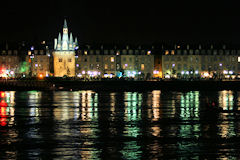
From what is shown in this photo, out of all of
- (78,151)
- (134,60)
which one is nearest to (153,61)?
(134,60)

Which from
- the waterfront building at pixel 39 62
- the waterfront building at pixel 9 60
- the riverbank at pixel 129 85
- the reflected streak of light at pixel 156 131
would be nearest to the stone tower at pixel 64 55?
the waterfront building at pixel 39 62

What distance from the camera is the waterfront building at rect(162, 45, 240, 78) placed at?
156625mm

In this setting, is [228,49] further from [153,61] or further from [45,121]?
[45,121]

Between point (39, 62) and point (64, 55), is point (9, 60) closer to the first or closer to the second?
point (39, 62)

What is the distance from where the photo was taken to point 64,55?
163125 mm

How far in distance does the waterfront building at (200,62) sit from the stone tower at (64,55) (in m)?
30.2

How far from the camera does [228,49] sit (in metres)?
157

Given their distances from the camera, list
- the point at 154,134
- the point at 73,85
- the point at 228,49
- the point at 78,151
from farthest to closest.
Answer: the point at 228,49
the point at 73,85
the point at 154,134
the point at 78,151

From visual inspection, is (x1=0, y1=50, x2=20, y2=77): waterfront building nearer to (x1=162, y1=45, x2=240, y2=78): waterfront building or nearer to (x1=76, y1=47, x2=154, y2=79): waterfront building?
(x1=76, y1=47, x2=154, y2=79): waterfront building

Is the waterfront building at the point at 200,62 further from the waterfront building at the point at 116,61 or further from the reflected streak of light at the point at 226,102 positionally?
the reflected streak of light at the point at 226,102

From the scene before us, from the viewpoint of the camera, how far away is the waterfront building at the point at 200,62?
514 feet

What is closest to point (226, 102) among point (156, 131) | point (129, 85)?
point (156, 131)

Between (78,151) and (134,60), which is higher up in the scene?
(134,60)

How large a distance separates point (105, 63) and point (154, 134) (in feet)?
419
